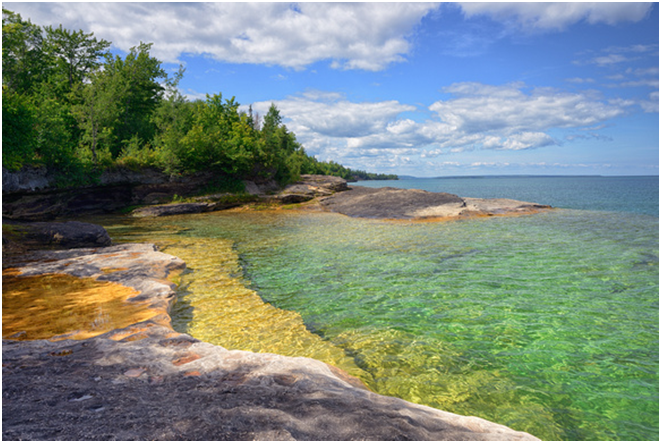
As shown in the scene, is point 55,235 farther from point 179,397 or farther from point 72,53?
point 72,53

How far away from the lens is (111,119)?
42969mm

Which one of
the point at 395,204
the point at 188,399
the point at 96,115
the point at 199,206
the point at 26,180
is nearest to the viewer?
the point at 188,399

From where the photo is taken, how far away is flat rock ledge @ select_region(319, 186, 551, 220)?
110 ft

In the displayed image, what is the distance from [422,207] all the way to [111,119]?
39.5 meters

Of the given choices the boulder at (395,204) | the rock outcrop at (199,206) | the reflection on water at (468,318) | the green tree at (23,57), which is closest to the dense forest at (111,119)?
the green tree at (23,57)

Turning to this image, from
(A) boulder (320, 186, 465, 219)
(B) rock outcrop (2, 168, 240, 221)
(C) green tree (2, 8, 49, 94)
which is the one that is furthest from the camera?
(C) green tree (2, 8, 49, 94)

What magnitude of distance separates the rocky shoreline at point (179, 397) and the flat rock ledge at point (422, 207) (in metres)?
28.2

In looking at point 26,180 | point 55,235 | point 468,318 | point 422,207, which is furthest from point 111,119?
point 468,318

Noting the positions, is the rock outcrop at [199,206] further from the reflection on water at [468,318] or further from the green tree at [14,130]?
the reflection on water at [468,318]

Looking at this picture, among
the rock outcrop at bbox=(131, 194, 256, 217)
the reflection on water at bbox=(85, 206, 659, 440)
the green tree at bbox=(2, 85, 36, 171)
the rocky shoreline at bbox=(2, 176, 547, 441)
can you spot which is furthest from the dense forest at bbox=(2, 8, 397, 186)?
the rocky shoreline at bbox=(2, 176, 547, 441)

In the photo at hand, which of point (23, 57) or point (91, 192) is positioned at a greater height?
point (23, 57)

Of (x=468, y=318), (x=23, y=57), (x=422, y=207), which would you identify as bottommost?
(x=468, y=318)

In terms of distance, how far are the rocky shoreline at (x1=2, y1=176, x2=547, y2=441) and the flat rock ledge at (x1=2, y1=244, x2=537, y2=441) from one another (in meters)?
0.01

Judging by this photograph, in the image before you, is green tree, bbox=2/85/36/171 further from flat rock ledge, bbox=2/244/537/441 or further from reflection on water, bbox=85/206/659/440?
flat rock ledge, bbox=2/244/537/441
